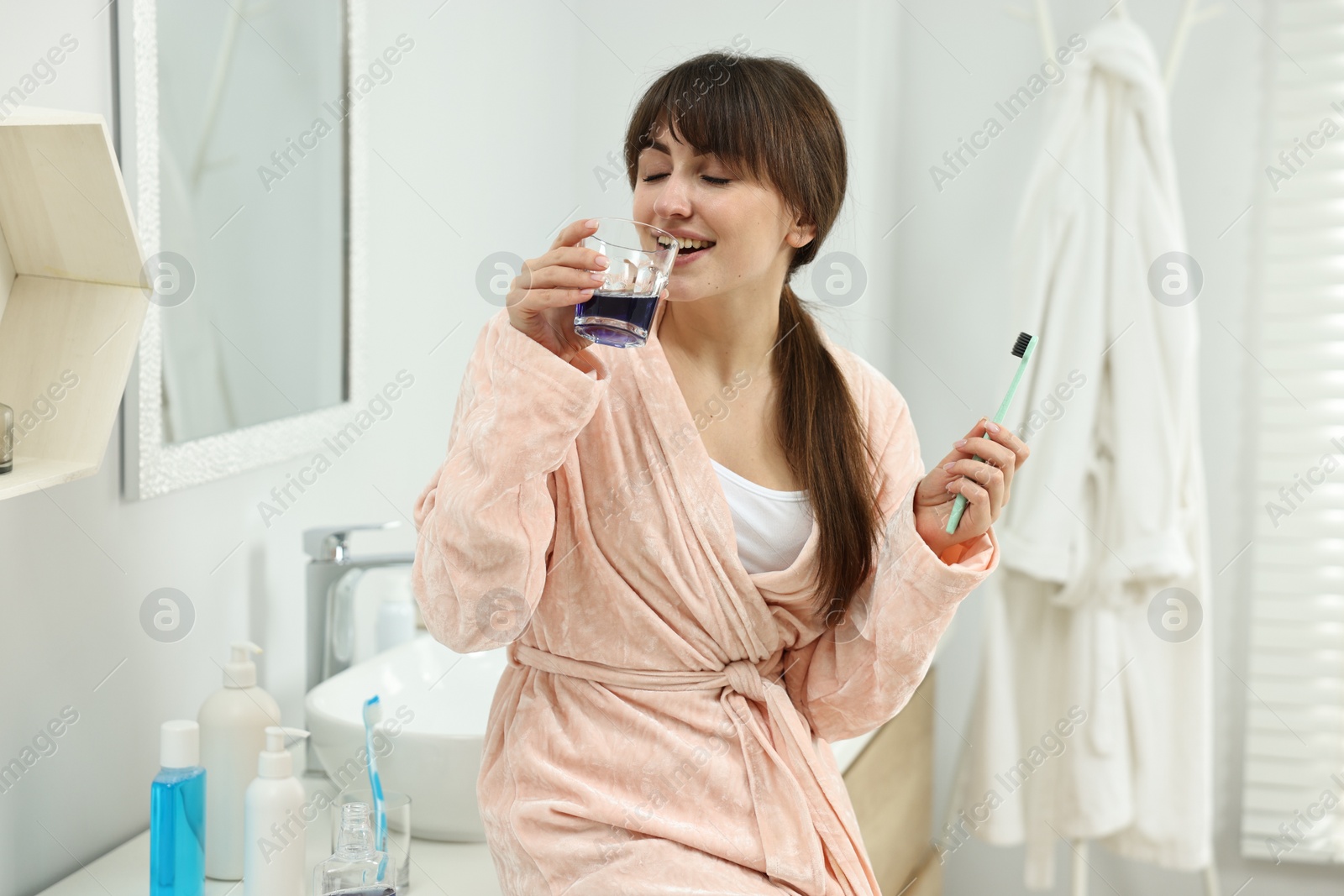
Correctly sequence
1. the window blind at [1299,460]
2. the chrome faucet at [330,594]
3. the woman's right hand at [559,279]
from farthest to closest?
the window blind at [1299,460] → the chrome faucet at [330,594] → the woman's right hand at [559,279]

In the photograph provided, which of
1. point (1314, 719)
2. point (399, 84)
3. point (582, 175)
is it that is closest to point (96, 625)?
point (399, 84)

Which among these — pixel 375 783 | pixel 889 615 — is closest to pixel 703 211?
pixel 889 615

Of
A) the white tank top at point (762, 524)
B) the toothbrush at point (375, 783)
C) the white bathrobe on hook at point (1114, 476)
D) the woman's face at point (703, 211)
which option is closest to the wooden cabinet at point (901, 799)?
the white bathrobe on hook at point (1114, 476)

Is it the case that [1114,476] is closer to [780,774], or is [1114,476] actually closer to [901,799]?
[901,799]

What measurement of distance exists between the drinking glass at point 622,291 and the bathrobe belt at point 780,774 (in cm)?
31

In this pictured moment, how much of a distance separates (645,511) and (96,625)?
22.0 inches

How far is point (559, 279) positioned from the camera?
0.85 m

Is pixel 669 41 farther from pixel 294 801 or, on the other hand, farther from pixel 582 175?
pixel 294 801

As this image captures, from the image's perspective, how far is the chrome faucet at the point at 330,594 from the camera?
4.52ft

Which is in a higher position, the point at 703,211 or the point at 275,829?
the point at 703,211

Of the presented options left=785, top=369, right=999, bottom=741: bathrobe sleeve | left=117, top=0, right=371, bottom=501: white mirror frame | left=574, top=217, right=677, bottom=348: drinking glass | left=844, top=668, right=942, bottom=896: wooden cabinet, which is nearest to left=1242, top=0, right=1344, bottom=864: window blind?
left=844, top=668, right=942, bottom=896: wooden cabinet

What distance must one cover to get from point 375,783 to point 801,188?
0.69 meters

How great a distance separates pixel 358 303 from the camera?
151cm

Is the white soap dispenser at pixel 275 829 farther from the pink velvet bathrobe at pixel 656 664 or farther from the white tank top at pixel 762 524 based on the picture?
the white tank top at pixel 762 524
